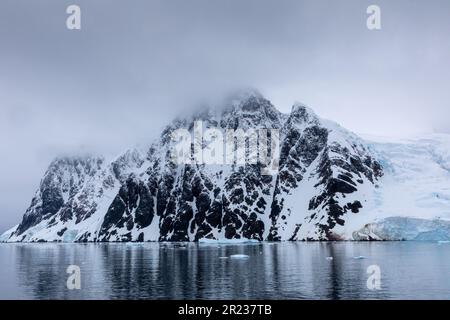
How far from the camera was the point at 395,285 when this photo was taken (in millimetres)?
66000

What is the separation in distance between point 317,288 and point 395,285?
437 inches
